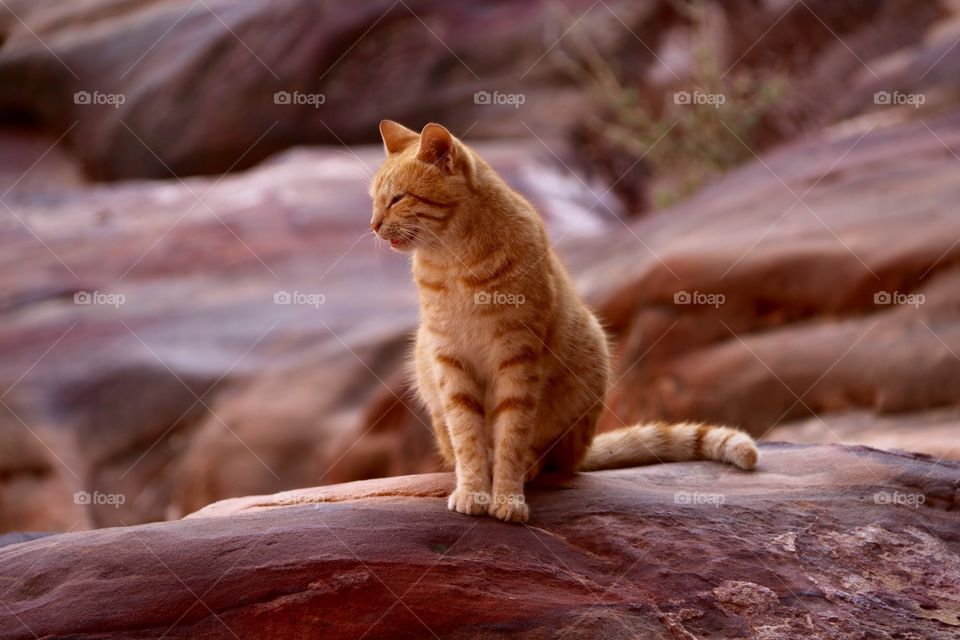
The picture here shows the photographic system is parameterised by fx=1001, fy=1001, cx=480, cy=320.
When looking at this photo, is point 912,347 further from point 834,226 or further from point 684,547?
point 684,547

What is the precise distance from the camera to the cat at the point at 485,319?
3.38 metres

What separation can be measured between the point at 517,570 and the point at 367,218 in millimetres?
7207

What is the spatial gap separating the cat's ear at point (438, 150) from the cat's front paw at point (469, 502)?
1.10 meters

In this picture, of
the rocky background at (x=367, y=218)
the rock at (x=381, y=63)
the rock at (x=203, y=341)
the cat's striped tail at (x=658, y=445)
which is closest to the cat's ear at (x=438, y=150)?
the cat's striped tail at (x=658, y=445)

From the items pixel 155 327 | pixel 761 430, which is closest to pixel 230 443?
pixel 155 327

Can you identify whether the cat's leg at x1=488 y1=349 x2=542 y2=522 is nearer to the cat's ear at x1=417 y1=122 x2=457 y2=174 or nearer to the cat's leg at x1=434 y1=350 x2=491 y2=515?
the cat's leg at x1=434 y1=350 x2=491 y2=515

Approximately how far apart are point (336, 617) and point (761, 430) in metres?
3.98

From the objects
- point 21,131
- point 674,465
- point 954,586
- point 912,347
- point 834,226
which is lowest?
point 954,586

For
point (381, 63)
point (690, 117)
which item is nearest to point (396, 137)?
point (690, 117)

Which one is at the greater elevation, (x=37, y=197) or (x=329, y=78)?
(x=329, y=78)

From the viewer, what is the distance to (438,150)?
348 centimetres

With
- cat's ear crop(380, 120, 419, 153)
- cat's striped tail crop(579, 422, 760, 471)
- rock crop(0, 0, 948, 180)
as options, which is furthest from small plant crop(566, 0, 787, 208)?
cat's ear crop(380, 120, 419, 153)

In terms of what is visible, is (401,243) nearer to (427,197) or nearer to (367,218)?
(427,197)

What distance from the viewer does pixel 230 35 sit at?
11641 millimetres
